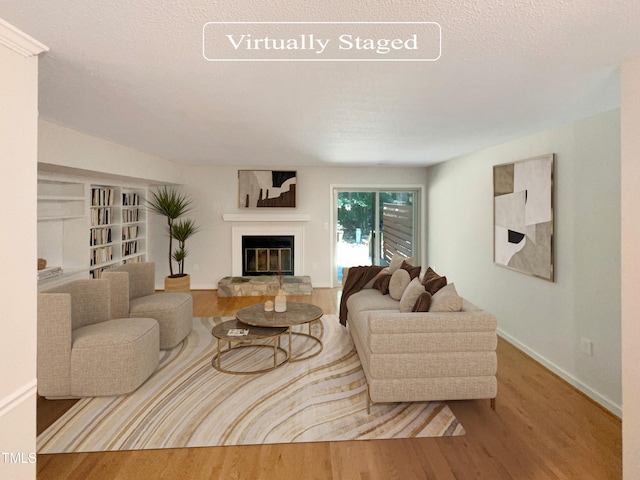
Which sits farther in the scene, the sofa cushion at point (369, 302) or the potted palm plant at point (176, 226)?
the potted palm plant at point (176, 226)

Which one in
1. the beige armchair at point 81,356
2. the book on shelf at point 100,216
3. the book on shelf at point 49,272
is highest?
the book on shelf at point 100,216

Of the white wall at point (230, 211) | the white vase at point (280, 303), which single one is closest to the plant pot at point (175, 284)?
the white wall at point (230, 211)

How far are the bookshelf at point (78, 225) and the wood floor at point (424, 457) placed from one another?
265 cm

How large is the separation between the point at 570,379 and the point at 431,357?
154cm

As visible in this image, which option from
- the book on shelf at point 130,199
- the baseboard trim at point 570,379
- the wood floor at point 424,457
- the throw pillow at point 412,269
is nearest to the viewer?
the wood floor at point 424,457

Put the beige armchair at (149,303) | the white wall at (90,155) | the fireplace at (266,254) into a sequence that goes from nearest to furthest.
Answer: the white wall at (90,155)
the beige armchair at (149,303)
the fireplace at (266,254)

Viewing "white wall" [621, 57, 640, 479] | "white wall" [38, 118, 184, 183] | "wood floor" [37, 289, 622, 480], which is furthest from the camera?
"white wall" [38, 118, 184, 183]

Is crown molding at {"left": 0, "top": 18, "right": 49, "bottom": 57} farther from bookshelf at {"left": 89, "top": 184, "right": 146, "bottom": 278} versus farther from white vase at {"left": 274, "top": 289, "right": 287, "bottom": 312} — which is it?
bookshelf at {"left": 89, "top": 184, "right": 146, "bottom": 278}

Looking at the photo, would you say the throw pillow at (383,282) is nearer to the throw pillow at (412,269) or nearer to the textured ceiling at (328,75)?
the throw pillow at (412,269)

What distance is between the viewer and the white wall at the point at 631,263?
187 cm

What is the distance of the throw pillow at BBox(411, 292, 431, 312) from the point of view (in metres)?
2.96

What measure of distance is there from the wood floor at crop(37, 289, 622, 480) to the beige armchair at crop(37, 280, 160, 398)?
0.22m

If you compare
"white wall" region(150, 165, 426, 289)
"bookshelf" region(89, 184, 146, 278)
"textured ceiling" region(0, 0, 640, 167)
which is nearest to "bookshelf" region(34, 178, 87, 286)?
"bookshelf" region(89, 184, 146, 278)

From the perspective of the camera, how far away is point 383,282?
14.7 ft
